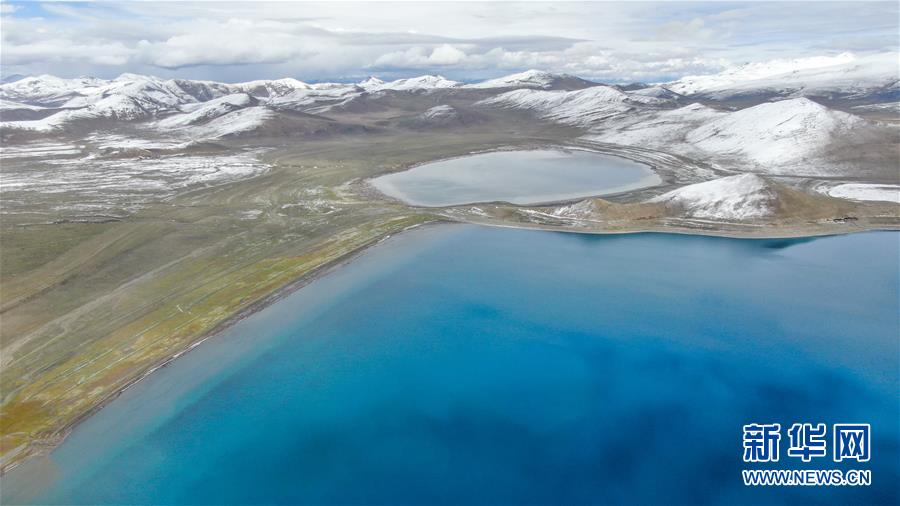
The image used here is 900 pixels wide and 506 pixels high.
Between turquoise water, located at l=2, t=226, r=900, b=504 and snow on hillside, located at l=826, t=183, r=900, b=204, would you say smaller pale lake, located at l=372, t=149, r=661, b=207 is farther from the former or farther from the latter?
turquoise water, located at l=2, t=226, r=900, b=504

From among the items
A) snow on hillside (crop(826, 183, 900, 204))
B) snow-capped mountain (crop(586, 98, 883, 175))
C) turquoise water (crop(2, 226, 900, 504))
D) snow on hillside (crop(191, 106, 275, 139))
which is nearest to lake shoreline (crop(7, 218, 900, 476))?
turquoise water (crop(2, 226, 900, 504))

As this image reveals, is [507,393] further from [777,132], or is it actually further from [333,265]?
[777,132]

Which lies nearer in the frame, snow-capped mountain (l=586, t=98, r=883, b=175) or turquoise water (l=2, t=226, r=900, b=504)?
turquoise water (l=2, t=226, r=900, b=504)

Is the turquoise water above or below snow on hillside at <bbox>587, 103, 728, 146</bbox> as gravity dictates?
below

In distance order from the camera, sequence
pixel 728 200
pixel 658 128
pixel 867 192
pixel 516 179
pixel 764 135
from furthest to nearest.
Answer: pixel 658 128
pixel 764 135
pixel 516 179
pixel 867 192
pixel 728 200

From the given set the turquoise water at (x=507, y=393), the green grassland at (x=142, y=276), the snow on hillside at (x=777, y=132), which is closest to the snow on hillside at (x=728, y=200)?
the turquoise water at (x=507, y=393)

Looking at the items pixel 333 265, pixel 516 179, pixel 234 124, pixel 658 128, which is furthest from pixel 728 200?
pixel 234 124
